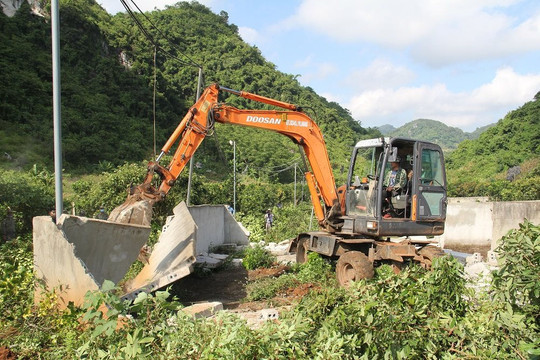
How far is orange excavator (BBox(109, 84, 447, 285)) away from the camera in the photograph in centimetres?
823

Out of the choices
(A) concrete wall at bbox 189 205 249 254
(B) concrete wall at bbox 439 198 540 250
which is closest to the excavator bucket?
(A) concrete wall at bbox 189 205 249 254

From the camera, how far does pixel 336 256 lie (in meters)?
9.40

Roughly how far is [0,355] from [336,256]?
6329mm

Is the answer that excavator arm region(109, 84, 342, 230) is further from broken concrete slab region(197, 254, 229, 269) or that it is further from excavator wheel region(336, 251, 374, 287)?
broken concrete slab region(197, 254, 229, 269)

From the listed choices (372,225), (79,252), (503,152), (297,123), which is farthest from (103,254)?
(503,152)

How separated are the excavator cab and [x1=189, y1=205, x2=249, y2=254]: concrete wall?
463 cm

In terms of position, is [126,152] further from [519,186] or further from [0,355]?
[0,355]

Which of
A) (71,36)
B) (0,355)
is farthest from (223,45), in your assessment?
(0,355)

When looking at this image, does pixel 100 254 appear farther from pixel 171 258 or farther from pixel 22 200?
pixel 22 200

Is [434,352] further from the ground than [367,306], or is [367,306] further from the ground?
[367,306]

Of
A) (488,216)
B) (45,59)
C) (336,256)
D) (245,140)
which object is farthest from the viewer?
(245,140)

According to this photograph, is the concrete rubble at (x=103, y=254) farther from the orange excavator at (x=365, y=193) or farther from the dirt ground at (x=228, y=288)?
the orange excavator at (x=365, y=193)

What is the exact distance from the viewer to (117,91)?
43969 mm

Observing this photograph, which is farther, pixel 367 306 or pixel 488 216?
pixel 488 216
